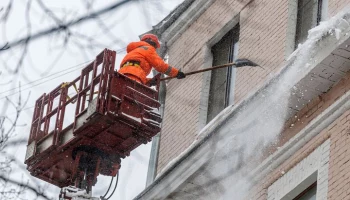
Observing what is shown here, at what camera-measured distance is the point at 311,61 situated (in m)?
13.8

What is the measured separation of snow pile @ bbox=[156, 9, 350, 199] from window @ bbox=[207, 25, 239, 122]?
123 cm

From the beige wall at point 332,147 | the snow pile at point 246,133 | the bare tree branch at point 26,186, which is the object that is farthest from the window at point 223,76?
the bare tree branch at point 26,186

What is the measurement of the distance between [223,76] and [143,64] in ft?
5.66

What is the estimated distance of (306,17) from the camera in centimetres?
1567

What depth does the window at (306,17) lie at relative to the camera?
15.4 m

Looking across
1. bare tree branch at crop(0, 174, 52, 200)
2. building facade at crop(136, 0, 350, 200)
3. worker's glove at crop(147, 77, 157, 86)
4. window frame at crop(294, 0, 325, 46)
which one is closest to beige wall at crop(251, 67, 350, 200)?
building facade at crop(136, 0, 350, 200)

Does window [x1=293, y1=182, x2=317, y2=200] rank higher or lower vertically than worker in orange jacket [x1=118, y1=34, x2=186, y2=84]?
lower

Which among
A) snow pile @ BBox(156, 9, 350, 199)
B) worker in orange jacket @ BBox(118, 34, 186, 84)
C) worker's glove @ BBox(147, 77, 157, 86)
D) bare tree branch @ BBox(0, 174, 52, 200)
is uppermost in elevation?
worker in orange jacket @ BBox(118, 34, 186, 84)

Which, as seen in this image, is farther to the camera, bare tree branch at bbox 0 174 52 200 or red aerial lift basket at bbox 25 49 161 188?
red aerial lift basket at bbox 25 49 161 188

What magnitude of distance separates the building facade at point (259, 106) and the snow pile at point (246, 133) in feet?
0.04

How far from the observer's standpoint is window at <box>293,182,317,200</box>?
13.9 metres

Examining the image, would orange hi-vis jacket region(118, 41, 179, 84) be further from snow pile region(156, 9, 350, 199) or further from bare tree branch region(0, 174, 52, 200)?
bare tree branch region(0, 174, 52, 200)

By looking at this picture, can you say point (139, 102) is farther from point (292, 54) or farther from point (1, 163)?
point (1, 163)

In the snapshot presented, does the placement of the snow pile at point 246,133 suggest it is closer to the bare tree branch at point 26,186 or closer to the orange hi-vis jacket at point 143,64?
the orange hi-vis jacket at point 143,64
